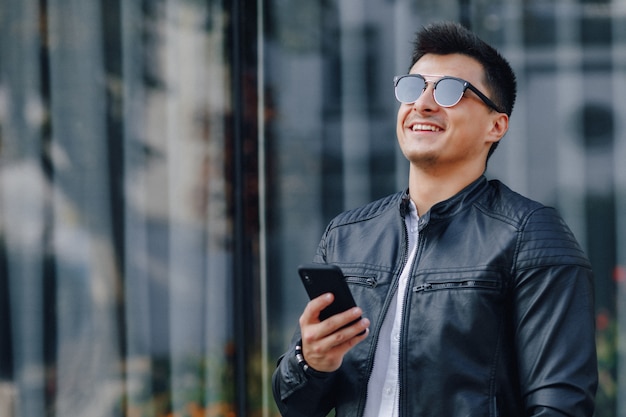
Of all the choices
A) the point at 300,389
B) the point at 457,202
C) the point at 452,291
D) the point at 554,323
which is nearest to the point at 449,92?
the point at 457,202

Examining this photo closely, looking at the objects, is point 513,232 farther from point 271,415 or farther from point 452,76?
point 271,415

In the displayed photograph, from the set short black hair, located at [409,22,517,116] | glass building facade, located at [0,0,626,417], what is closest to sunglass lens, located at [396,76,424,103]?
short black hair, located at [409,22,517,116]

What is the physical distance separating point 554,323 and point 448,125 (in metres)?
0.53

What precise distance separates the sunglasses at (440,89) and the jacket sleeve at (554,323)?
356 mm

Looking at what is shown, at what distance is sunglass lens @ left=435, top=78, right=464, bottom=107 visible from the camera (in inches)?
78.0

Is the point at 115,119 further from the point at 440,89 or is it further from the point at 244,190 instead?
the point at 440,89

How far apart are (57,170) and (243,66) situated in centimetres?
95

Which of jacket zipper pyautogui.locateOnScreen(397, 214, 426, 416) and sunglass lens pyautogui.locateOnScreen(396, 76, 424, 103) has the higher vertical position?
sunglass lens pyautogui.locateOnScreen(396, 76, 424, 103)

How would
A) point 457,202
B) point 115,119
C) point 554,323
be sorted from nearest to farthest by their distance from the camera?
point 554,323 → point 457,202 → point 115,119

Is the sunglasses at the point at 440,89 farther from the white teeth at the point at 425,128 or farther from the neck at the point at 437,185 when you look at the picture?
the neck at the point at 437,185

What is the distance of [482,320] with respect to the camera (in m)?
1.80

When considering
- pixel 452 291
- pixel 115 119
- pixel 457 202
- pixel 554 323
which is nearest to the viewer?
pixel 554 323

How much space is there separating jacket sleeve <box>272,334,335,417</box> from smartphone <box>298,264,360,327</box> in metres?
0.19

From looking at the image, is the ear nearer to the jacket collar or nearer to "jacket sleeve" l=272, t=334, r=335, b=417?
the jacket collar
